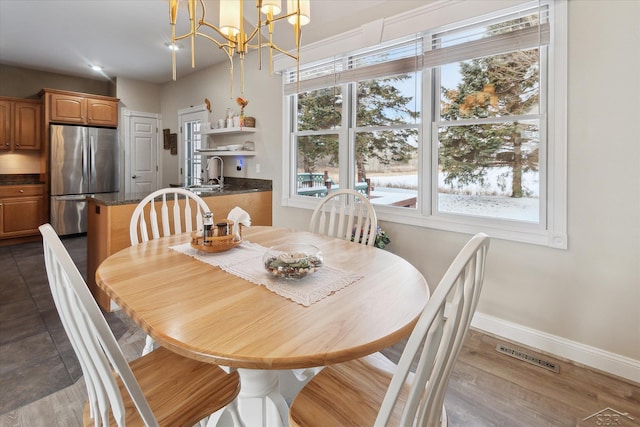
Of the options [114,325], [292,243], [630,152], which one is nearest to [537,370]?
[630,152]

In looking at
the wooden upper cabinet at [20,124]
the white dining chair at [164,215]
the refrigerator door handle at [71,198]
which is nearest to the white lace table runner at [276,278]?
the white dining chair at [164,215]

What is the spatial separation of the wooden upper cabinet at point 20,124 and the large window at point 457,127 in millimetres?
4356

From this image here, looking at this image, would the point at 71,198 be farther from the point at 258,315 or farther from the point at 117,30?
the point at 258,315

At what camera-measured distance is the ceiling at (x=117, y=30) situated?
120 inches

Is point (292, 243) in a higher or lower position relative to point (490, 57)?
lower

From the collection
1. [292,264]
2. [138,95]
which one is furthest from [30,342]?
[138,95]

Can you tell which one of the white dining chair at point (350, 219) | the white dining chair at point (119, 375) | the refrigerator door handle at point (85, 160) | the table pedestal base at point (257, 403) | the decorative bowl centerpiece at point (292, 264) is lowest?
the table pedestal base at point (257, 403)

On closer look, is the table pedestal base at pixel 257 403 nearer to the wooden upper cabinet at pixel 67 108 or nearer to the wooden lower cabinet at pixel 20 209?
the wooden lower cabinet at pixel 20 209

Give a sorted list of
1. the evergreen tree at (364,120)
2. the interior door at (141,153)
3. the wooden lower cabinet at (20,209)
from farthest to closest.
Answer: the interior door at (141,153) → the wooden lower cabinet at (20,209) → the evergreen tree at (364,120)

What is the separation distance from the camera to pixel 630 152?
1.80 meters

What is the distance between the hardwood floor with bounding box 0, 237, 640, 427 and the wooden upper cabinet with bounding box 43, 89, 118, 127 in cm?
451

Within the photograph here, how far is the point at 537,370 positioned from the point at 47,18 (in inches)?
206

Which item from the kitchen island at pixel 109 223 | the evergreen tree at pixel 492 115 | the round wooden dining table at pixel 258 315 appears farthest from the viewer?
the kitchen island at pixel 109 223

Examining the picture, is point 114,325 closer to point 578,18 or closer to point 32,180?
point 578,18
